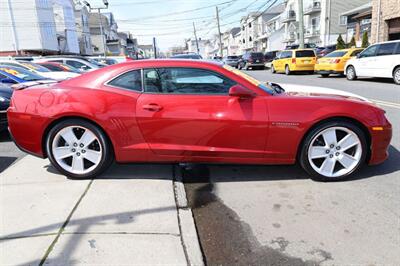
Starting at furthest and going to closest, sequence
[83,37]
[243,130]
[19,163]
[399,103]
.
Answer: [83,37], [399,103], [19,163], [243,130]

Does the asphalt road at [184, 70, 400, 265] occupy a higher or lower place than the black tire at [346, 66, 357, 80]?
lower

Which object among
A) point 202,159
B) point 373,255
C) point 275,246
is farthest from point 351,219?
point 202,159

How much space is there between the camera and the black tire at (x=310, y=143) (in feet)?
12.4

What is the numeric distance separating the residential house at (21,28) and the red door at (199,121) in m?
36.2

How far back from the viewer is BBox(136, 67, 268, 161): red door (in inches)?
146

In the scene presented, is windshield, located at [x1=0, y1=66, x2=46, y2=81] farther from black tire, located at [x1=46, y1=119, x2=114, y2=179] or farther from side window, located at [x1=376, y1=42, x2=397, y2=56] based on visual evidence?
side window, located at [x1=376, y1=42, x2=397, y2=56]

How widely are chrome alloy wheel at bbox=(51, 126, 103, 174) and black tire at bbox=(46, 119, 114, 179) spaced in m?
0.03

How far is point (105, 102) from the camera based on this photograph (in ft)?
12.5

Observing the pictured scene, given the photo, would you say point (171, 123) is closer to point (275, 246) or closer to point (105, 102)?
point (105, 102)

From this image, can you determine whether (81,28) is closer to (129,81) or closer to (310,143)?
(129,81)

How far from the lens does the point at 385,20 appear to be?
69.3 ft

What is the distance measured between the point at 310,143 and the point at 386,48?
11.4m

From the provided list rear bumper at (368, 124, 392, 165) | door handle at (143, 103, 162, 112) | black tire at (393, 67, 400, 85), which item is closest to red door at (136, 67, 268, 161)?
door handle at (143, 103, 162, 112)

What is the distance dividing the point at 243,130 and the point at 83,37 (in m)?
55.5
